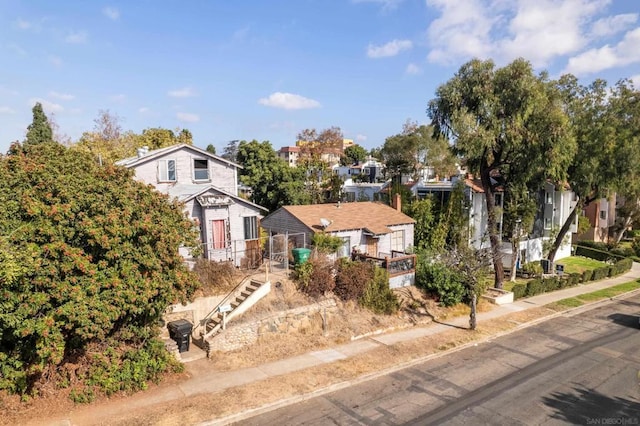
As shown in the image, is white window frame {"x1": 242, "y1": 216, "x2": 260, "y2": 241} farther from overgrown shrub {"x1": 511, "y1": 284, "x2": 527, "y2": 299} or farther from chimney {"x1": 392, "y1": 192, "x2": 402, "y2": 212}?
overgrown shrub {"x1": 511, "y1": 284, "x2": 527, "y2": 299}

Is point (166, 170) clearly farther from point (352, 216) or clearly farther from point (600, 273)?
point (600, 273)

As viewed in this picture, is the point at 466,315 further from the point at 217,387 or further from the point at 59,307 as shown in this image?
the point at 59,307

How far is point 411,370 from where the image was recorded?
57.1 ft

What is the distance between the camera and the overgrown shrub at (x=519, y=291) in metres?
29.4

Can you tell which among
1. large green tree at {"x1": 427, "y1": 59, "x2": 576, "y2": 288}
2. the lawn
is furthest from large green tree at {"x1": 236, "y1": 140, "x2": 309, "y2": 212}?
the lawn

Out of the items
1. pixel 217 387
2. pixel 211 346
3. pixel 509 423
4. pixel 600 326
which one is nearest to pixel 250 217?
pixel 211 346

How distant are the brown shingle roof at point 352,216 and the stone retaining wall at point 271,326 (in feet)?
20.6

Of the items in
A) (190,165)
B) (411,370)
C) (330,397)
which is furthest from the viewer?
(190,165)

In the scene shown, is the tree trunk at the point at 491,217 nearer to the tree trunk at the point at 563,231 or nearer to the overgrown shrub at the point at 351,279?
the overgrown shrub at the point at 351,279

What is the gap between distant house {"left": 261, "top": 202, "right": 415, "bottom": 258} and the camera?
26.6 m

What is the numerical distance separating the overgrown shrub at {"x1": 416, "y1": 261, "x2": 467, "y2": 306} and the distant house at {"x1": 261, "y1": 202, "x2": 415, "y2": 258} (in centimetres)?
355

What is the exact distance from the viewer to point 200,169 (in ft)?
90.3

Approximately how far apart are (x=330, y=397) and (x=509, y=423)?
6.02m

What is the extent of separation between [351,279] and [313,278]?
89.1 inches
